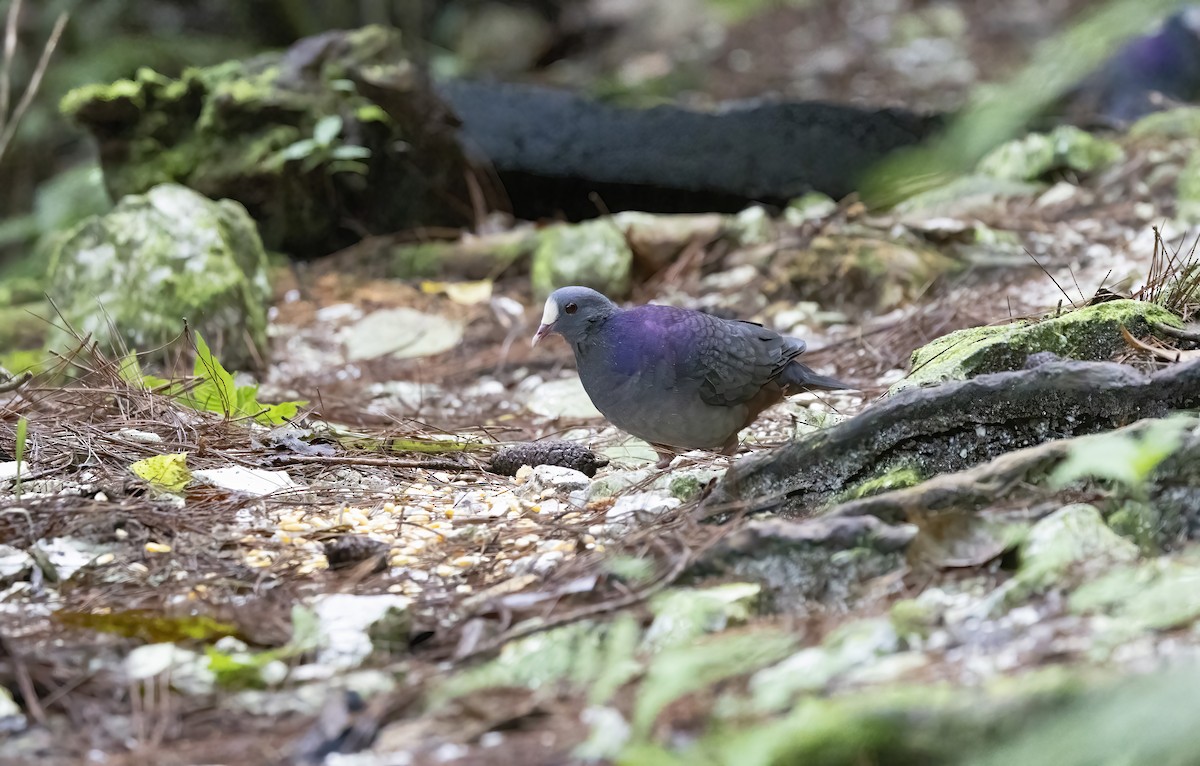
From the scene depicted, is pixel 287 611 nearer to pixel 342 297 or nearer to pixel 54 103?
pixel 342 297

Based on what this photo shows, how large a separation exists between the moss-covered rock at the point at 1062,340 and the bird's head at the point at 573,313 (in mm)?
939

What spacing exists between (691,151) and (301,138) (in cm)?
229

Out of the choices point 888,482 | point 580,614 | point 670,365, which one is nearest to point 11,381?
point 670,365

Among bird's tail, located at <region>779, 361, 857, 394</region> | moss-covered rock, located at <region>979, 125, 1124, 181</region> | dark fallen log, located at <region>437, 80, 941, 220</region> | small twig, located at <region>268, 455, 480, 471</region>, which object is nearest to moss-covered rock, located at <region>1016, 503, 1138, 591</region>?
bird's tail, located at <region>779, 361, 857, 394</region>

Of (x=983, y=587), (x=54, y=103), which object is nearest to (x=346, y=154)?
(x=54, y=103)

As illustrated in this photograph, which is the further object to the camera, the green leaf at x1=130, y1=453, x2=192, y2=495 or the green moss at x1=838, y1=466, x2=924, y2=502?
the green leaf at x1=130, y1=453, x2=192, y2=495

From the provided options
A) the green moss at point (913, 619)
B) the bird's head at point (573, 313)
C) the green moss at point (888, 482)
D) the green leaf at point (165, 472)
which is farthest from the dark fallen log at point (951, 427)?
the green leaf at point (165, 472)

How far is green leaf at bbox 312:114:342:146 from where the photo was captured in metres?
6.53

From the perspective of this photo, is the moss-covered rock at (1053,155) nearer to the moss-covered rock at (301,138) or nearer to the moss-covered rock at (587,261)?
the moss-covered rock at (587,261)

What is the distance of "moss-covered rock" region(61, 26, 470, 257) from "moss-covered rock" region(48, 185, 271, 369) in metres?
1.13

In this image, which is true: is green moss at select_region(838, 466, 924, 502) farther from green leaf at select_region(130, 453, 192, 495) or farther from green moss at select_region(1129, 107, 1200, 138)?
green moss at select_region(1129, 107, 1200, 138)

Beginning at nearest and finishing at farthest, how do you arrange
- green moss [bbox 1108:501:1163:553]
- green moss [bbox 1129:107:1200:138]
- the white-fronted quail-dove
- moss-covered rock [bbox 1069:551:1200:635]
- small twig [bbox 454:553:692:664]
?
1. moss-covered rock [bbox 1069:551:1200:635]
2. small twig [bbox 454:553:692:664]
3. green moss [bbox 1108:501:1163:553]
4. the white-fronted quail-dove
5. green moss [bbox 1129:107:1200:138]

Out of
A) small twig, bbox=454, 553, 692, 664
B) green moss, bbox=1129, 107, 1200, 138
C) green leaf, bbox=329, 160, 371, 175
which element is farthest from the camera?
green leaf, bbox=329, 160, 371, 175

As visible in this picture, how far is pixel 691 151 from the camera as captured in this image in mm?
7266
